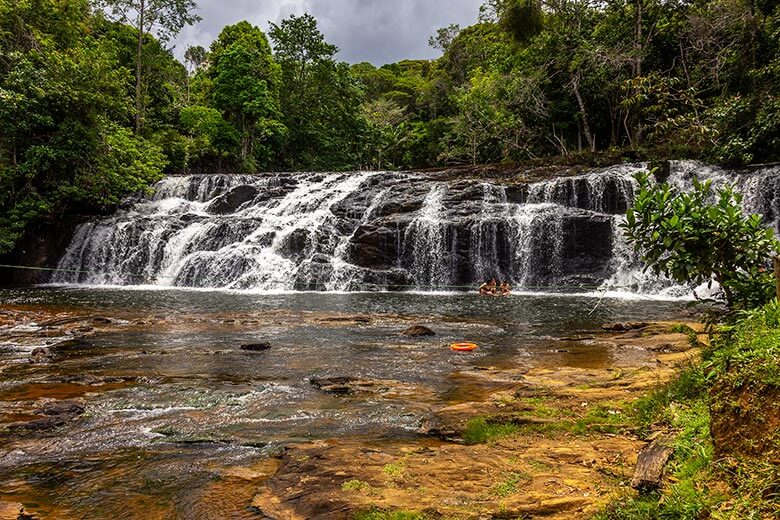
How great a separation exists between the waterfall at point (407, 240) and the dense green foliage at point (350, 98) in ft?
8.35

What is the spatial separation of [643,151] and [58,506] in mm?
25071

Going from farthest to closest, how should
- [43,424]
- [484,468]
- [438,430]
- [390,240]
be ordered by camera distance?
[390,240], [43,424], [438,430], [484,468]

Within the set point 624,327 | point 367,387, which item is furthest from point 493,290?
point 367,387

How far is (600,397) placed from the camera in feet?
16.3

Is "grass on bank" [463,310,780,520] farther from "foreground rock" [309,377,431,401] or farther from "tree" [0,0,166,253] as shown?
"tree" [0,0,166,253]

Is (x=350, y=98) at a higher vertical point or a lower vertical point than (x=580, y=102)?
higher

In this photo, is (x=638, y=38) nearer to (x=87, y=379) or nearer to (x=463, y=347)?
(x=463, y=347)

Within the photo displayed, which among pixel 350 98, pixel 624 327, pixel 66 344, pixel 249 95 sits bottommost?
pixel 66 344

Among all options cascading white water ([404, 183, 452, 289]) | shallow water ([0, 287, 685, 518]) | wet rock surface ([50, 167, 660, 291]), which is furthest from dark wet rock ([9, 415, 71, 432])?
cascading white water ([404, 183, 452, 289])

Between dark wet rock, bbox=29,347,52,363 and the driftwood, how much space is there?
8249mm

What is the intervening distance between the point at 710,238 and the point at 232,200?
2389cm

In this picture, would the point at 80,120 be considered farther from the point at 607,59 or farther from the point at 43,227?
the point at 607,59

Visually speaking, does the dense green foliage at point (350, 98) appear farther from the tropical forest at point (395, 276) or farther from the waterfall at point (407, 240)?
the waterfall at point (407, 240)

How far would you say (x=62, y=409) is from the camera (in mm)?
5086
